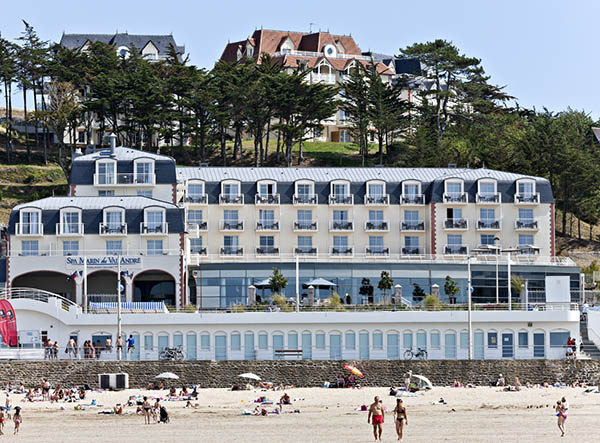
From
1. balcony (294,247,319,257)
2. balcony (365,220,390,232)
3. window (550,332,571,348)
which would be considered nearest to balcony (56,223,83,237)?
balcony (294,247,319,257)

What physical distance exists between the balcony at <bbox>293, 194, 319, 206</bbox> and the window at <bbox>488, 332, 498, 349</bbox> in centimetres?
2229

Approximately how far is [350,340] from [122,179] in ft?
79.1

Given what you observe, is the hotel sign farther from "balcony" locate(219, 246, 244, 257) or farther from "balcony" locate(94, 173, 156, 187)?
"balcony" locate(219, 246, 244, 257)

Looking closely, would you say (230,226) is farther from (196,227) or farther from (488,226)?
(488,226)

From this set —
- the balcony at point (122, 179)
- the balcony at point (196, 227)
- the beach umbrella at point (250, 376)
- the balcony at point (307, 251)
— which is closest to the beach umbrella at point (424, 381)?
the beach umbrella at point (250, 376)

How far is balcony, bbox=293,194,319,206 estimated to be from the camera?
86250mm

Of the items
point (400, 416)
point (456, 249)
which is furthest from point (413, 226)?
point (400, 416)

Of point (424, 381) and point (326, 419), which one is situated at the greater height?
point (424, 381)

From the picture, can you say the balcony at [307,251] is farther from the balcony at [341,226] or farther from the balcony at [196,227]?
the balcony at [196,227]

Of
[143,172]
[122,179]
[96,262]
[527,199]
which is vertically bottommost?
[96,262]

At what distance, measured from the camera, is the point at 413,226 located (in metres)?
86.8

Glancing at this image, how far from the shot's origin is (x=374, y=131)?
109m

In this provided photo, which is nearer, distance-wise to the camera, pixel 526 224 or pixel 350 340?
pixel 350 340

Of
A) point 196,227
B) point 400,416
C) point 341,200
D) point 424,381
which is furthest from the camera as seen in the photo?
point 341,200
